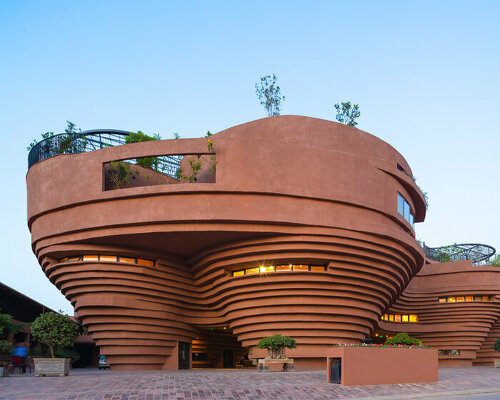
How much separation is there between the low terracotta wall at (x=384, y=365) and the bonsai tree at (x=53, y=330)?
12327mm

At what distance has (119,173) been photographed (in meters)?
31.8

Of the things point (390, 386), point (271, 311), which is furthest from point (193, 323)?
point (390, 386)

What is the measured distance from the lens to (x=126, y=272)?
31406mm

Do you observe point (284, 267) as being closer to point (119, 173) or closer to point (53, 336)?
point (119, 173)

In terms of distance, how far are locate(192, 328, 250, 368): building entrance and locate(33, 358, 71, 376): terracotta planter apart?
41.7 ft

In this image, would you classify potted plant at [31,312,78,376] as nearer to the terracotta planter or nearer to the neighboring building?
the terracotta planter

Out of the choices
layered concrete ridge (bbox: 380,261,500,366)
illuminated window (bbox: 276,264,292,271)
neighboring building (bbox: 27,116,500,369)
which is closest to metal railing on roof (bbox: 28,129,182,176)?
neighboring building (bbox: 27,116,500,369)

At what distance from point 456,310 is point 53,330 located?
35.3 meters

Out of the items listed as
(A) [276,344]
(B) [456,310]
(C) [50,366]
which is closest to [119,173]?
(C) [50,366]

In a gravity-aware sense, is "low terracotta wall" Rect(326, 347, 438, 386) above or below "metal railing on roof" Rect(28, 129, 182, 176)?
below

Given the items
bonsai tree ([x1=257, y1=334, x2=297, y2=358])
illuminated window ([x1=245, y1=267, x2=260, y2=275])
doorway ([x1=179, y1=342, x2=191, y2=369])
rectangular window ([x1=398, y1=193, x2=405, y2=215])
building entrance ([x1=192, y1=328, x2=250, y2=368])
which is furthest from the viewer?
building entrance ([x1=192, y1=328, x2=250, y2=368])

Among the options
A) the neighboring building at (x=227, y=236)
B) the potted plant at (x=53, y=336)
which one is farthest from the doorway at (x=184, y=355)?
the potted plant at (x=53, y=336)

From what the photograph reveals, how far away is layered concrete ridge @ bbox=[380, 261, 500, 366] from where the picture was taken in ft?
153

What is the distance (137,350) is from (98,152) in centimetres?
1163
